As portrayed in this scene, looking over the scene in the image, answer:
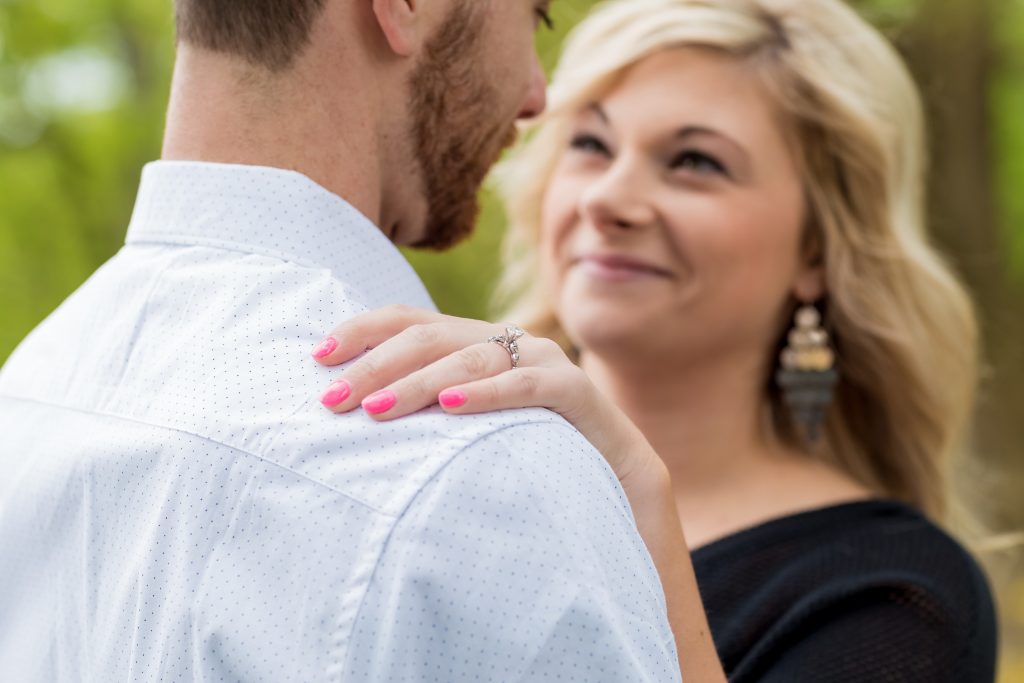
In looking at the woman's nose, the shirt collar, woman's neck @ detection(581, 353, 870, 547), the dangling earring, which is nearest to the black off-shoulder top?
woman's neck @ detection(581, 353, 870, 547)

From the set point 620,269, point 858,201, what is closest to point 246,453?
point 620,269

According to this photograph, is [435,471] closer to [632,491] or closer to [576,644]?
[576,644]

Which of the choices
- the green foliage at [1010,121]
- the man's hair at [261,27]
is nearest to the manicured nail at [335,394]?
the man's hair at [261,27]

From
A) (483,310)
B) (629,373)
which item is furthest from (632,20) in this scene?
(483,310)

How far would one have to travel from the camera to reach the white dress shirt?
1.12 metres

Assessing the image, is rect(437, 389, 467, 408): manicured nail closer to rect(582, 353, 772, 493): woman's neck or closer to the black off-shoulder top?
the black off-shoulder top

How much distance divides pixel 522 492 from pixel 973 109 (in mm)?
5321

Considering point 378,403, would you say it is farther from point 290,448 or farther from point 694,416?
point 694,416

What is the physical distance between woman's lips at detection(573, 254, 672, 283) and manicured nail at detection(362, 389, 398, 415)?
164 centimetres

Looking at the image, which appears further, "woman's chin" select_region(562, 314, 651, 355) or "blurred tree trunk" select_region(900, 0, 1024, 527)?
"blurred tree trunk" select_region(900, 0, 1024, 527)

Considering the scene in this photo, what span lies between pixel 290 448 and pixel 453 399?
0.54 feet

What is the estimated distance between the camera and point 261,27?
4.59 ft

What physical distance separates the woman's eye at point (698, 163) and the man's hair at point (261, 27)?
156 cm

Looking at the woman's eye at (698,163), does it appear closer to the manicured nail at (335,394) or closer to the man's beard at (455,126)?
the man's beard at (455,126)
